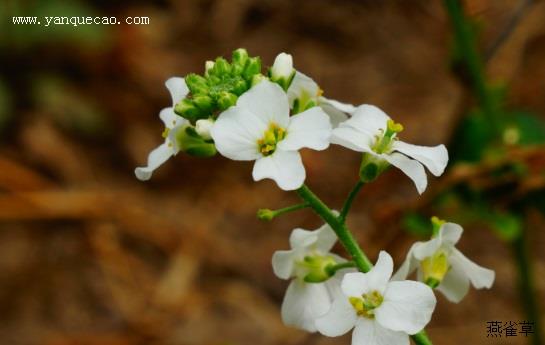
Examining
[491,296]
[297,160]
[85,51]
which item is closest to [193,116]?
[297,160]

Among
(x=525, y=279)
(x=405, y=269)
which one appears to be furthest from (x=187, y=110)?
(x=525, y=279)

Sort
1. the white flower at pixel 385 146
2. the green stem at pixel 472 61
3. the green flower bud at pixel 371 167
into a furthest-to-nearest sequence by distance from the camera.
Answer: the green stem at pixel 472 61 < the green flower bud at pixel 371 167 < the white flower at pixel 385 146

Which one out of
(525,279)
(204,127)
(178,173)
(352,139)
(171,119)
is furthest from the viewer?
(178,173)

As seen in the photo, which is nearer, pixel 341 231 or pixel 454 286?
pixel 341 231

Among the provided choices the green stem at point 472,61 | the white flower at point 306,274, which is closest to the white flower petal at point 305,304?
the white flower at point 306,274

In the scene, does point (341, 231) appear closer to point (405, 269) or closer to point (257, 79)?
point (405, 269)

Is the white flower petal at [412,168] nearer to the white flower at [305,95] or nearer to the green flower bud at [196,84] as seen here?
the white flower at [305,95]

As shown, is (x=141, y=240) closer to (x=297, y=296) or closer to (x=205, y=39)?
(x=205, y=39)
